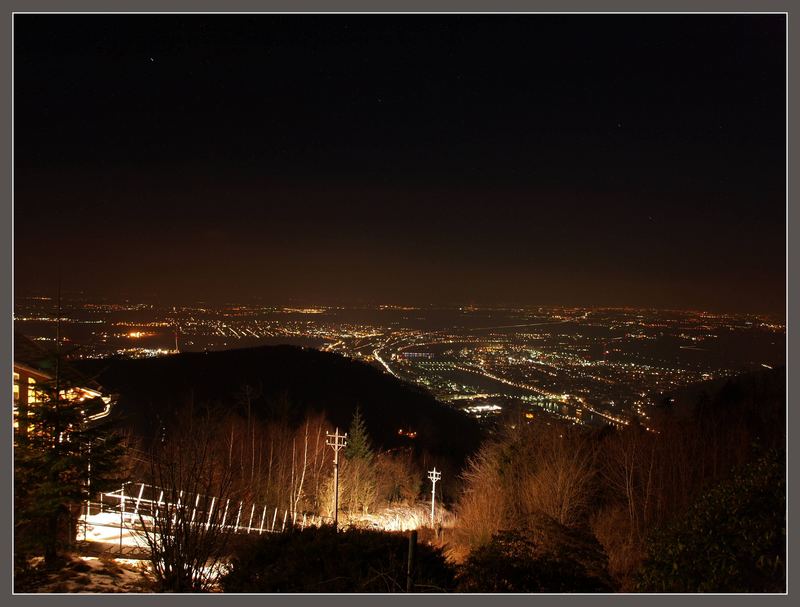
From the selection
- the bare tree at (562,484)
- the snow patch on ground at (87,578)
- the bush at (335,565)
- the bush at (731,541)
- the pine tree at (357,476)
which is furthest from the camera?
the pine tree at (357,476)

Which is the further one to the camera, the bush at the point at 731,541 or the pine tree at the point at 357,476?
the pine tree at the point at 357,476

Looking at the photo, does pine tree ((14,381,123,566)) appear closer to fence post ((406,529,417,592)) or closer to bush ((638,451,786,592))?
fence post ((406,529,417,592))

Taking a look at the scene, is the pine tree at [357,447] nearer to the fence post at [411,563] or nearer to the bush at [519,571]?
the bush at [519,571]

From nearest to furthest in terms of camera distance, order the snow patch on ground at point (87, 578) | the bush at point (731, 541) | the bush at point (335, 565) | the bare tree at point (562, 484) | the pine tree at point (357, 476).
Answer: the bush at point (731, 541), the bush at point (335, 565), the snow patch on ground at point (87, 578), the bare tree at point (562, 484), the pine tree at point (357, 476)

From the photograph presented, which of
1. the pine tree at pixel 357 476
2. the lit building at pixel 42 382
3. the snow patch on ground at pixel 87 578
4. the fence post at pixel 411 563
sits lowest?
the pine tree at pixel 357 476

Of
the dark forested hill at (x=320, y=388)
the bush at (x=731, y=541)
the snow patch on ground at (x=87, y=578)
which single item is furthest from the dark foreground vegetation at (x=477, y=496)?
the dark forested hill at (x=320, y=388)

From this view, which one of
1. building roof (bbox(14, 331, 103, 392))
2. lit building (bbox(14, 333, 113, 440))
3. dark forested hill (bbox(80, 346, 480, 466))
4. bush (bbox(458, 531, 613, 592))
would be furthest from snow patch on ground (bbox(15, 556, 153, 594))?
dark forested hill (bbox(80, 346, 480, 466))
